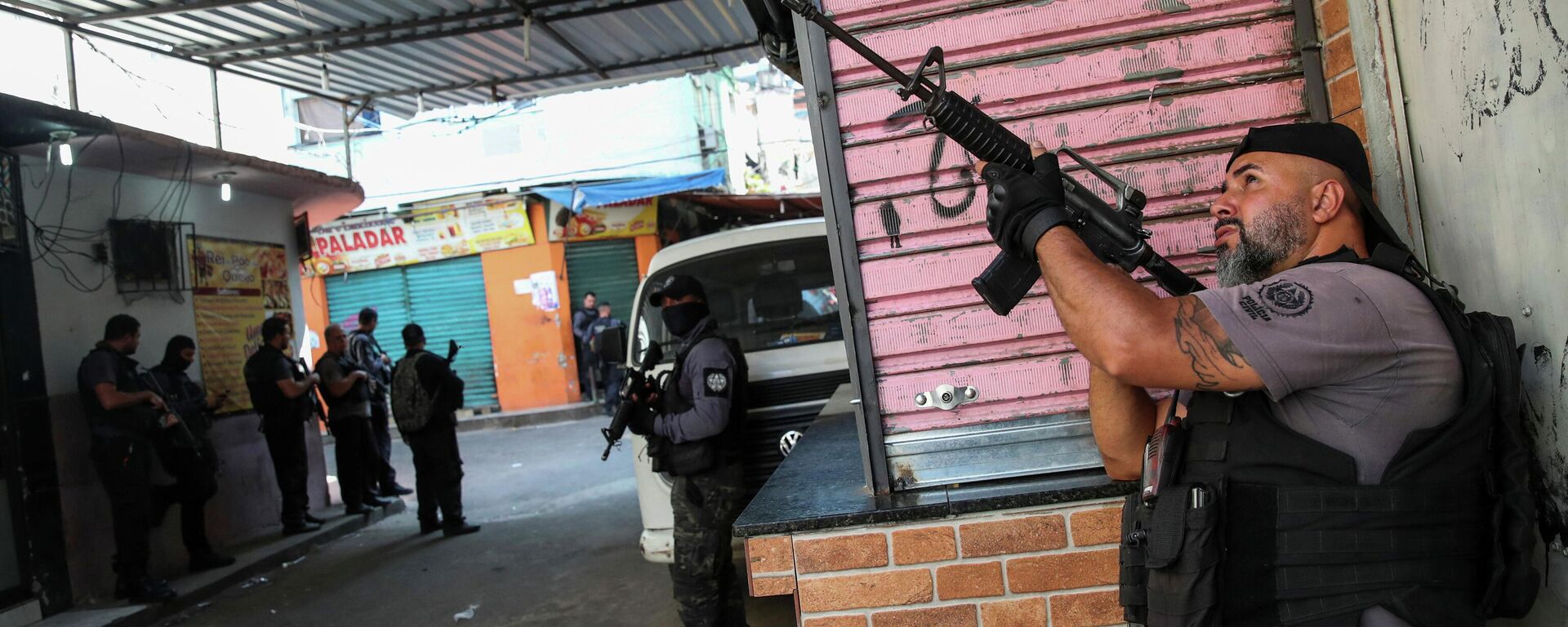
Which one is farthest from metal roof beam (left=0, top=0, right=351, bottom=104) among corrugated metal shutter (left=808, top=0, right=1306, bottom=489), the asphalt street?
corrugated metal shutter (left=808, top=0, right=1306, bottom=489)

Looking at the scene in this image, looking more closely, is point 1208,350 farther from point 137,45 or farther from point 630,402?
point 137,45

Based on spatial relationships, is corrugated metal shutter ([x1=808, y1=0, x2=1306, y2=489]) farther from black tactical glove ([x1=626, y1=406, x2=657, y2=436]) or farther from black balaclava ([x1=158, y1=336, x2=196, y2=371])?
black balaclava ([x1=158, y1=336, x2=196, y2=371])

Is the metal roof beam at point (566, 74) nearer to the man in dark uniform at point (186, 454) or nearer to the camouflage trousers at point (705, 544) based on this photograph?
the man in dark uniform at point (186, 454)

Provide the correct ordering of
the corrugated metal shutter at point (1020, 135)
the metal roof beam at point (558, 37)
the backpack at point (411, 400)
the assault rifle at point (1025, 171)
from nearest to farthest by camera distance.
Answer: the assault rifle at point (1025, 171)
the corrugated metal shutter at point (1020, 135)
the backpack at point (411, 400)
the metal roof beam at point (558, 37)

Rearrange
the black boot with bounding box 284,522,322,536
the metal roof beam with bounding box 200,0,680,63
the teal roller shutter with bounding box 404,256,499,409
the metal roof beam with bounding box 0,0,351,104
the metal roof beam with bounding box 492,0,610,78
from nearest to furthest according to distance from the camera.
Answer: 1. the metal roof beam with bounding box 0,0,351,104
2. the black boot with bounding box 284,522,322,536
3. the metal roof beam with bounding box 200,0,680,63
4. the metal roof beam with bounding box 492,0,610,78
5. the teal roller shutter with bounding box 404,256,499,409

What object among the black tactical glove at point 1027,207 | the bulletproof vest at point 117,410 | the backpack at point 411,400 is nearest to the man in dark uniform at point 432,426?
the backpack at point 411,400

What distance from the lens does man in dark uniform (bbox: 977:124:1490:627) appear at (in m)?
1.67

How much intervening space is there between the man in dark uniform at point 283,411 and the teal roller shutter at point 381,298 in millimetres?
9445

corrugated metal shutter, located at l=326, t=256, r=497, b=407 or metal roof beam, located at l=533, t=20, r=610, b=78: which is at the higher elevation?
metal roof beam, located at l=533, t=20, r=610, b=78

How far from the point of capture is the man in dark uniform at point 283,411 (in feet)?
27.6

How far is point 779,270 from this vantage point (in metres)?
6.27

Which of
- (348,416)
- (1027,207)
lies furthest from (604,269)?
(1027,207)

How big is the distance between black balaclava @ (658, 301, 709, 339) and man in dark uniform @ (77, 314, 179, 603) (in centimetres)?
404

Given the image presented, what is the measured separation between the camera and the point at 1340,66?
7.77 feet
